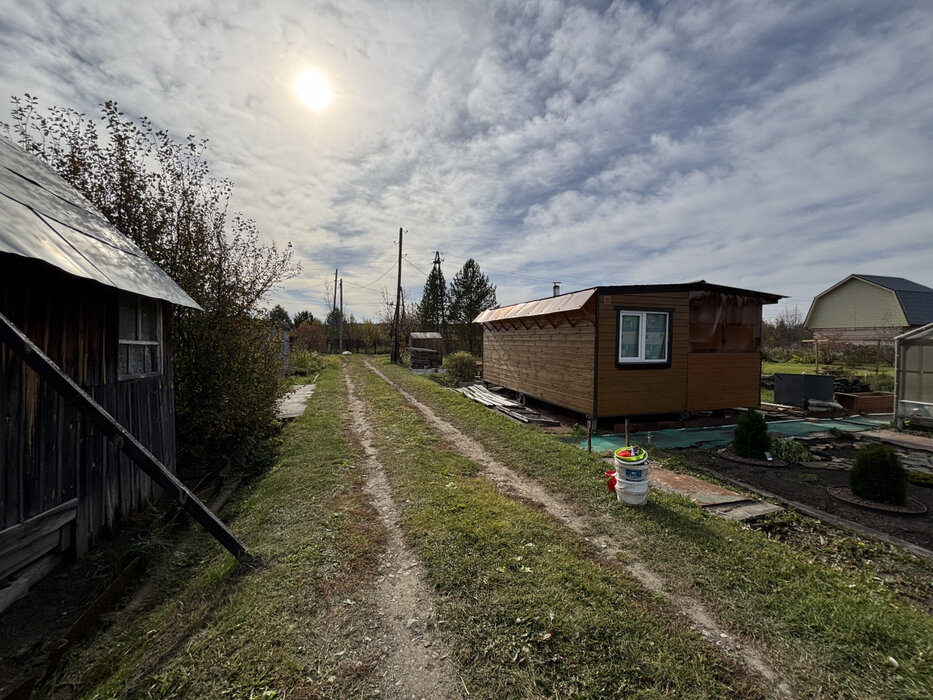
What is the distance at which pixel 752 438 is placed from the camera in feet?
21.0

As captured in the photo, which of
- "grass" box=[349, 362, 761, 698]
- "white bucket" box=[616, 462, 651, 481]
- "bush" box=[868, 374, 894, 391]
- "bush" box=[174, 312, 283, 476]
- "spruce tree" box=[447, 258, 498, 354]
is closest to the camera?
"grass" box=[349, 362, 761, 698]

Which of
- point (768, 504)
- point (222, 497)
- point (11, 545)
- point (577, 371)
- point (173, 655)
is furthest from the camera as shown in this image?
point (577, 371)

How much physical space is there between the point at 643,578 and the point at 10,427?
16.9 feet

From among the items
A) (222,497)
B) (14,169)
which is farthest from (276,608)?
(14,169)

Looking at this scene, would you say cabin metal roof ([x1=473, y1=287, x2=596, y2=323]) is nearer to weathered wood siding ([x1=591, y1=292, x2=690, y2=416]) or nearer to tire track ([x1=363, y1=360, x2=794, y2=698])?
weathered wood siding ([x1=591, y1=292, x2=690, y2=416])

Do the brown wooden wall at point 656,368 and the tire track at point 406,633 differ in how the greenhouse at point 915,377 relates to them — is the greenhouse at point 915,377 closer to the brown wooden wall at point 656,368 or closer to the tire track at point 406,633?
the brown wooden wall at point 656,368

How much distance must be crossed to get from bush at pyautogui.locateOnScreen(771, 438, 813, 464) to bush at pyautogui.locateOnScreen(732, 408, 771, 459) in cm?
18

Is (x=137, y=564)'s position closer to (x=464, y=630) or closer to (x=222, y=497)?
(x=222, y=497)

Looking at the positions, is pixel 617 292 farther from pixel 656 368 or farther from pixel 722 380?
pixel 722 380

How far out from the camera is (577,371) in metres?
8.86

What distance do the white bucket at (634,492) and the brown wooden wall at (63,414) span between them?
5543 millimetres

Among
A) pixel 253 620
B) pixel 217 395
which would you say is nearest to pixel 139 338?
pixel 217 395

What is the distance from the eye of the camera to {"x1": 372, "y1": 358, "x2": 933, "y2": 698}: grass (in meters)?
2.21

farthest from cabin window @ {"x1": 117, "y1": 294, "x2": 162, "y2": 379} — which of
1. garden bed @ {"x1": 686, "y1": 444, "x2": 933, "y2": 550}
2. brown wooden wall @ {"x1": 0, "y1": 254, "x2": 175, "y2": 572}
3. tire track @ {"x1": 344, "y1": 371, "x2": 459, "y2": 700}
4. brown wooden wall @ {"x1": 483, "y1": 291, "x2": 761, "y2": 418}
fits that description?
garden bed @ {"x1": 686, "y1": 444, "x2": 933, "y2": 550}
